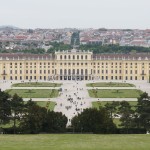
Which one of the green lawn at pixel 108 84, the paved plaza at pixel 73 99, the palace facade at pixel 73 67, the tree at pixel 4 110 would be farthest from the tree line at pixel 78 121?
the palace facade at pixel 73 67

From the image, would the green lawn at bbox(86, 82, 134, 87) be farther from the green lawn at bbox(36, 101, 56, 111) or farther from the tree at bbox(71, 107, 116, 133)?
the tree at bbox(71, 107, 116, 133)

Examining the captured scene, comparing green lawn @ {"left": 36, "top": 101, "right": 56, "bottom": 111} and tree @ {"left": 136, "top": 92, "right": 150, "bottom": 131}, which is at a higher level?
tree @ {"left": 136, "top": 92, "right": 150, "bottom": 131}

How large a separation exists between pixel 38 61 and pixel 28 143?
2117 inches

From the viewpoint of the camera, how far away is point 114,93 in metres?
55.7

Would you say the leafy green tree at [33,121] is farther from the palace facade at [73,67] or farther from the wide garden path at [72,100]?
the palace facade at [73,67]

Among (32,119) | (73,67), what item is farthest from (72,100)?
(73,67)

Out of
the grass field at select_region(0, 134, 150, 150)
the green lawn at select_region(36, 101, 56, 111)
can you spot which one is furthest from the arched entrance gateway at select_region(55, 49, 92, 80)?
the grass field at select_region(0, 134, 150, 150)

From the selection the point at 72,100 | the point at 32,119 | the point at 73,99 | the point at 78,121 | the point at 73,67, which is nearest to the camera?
the point at 32,119

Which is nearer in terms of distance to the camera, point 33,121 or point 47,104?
point 33,121

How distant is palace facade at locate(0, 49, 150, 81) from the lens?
75312mm

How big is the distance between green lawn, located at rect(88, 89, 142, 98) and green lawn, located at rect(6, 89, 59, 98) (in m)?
3.87

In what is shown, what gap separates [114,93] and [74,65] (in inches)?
833

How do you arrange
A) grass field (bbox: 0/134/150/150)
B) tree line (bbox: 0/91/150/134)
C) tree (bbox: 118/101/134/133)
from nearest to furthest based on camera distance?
grass field (bbox: 0/134/150/150) → tree line (bbox: 0/91/150/134) → tree (bbox: 118/101/134/133)

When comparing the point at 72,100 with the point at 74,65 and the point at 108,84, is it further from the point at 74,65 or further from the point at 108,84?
the point at 74,65
